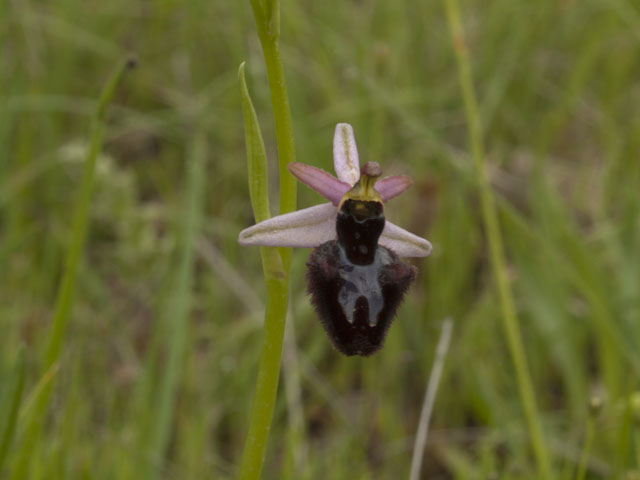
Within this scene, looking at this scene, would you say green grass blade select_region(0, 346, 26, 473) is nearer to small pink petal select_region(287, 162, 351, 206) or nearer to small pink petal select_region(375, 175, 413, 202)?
small pink petal select_region(287, 162, 351, 206)

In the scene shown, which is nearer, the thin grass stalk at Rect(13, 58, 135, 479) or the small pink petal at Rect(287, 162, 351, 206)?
the small pink petal at Rect(287, 162, 351, 206)

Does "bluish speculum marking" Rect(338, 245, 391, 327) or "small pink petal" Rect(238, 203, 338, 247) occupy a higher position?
"small pink petal" Rect(238, 203, 338, 247)

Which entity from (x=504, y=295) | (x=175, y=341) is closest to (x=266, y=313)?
(x=175, y=341)

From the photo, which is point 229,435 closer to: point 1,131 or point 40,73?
point 1,131

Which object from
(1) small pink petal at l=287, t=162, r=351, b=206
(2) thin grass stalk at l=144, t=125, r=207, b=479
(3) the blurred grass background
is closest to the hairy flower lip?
(1) small pink petal at l=287, t=162, r=351, b=206

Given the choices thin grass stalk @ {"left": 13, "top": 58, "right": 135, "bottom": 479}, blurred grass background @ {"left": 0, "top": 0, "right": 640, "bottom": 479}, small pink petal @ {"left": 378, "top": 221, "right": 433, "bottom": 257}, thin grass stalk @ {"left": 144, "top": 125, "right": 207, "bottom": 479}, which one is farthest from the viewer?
blurred grass background @ {"left": 0, "top": 0, "right": 640, "bottom": 479}
